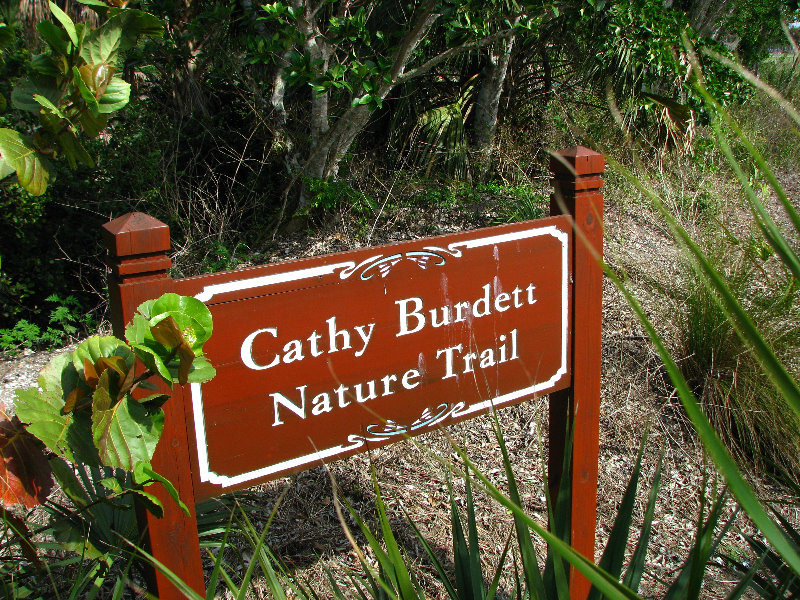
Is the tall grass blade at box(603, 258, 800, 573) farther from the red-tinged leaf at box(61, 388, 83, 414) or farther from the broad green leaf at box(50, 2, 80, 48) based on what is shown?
the broad green leaf at box(50, 2, 80, 48)

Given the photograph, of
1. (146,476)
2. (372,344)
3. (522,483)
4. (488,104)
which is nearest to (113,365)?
(146,476)

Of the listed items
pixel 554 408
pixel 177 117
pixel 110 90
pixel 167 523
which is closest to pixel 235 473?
pixel 167 523

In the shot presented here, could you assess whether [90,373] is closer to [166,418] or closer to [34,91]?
[166,418]

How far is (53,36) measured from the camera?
4.14 ft

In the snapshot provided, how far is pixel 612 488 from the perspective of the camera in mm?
3520

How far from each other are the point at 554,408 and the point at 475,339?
0.47m

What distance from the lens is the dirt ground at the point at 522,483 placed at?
3.04 meters

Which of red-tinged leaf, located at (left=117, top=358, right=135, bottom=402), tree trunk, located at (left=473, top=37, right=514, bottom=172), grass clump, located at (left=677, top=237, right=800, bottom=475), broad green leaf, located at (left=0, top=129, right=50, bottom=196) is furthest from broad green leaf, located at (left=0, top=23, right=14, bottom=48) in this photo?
tree trunk, located at (left=473, top=37, right=514, bottom=172)

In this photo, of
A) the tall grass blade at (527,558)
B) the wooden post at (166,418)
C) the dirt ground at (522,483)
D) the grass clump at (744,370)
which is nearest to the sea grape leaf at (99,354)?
the wooden post at (166,418)

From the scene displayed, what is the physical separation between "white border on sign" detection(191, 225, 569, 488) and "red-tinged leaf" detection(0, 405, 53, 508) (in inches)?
16.0

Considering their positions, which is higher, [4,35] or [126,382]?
[4,35]

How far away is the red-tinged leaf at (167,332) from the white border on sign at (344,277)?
44cm

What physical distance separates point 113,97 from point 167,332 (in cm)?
49

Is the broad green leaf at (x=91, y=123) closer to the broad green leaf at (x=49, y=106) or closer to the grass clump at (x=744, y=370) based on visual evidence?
the broad green leaf at (x=49, y=106)
